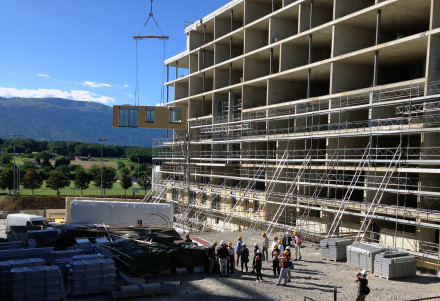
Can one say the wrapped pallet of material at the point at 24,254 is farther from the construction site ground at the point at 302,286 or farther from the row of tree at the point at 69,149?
the row of tree at the point at 69,149

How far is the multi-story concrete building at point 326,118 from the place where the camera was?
2073cm

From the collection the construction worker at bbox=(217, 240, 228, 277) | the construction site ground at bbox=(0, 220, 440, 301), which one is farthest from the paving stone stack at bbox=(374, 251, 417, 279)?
the construction worker at bbox=(217, 240, 228, 277)

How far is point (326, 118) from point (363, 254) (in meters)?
15.8

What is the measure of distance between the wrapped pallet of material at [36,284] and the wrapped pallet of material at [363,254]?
462 inches

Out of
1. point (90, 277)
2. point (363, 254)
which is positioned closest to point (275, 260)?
point (363, 254)

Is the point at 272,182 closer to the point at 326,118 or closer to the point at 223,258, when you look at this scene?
the point at 326,118

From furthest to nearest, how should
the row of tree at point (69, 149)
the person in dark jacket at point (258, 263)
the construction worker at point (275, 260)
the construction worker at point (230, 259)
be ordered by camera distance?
1. the row of tree at point (69, 149)
2. the construction worker at point (230, 259)
3. the construction worker at point (275, 260)
4. the person in dark jacket at point (258, 263)

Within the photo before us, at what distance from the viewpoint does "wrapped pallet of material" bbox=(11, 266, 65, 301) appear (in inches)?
502

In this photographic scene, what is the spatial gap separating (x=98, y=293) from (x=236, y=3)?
30313mm

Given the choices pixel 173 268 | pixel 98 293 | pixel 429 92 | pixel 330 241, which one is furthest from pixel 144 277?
pixel 429 92

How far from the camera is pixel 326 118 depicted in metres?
30.9

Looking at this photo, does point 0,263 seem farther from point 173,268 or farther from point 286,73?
point 286,73

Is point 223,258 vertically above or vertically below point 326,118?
Answer: below

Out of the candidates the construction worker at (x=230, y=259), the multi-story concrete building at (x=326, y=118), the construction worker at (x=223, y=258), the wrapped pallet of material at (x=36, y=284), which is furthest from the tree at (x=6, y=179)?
the construction worker at (x=223, y=258)
